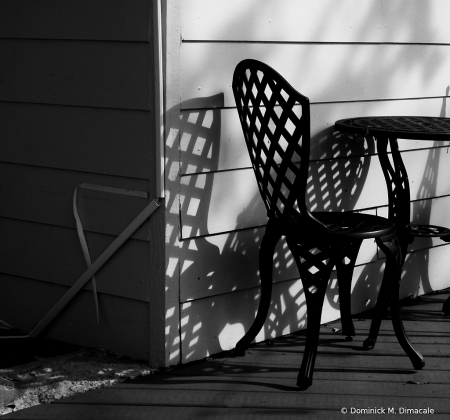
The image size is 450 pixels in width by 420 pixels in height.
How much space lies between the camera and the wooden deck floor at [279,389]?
2496mm

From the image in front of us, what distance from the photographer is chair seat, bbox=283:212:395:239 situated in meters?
2.64

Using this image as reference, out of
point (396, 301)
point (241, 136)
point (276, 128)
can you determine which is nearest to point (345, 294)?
point (396, 301)

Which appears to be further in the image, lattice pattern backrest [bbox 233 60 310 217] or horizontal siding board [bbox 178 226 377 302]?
horizontal siding board [bbox 178 226 377 302]

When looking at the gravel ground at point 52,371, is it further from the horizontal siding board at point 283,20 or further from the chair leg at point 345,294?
the horizontal siding board at point 283,20

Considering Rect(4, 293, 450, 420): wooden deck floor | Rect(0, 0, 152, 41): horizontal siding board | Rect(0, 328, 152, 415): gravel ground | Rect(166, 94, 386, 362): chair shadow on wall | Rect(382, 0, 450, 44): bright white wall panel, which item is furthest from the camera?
Rect(382, 0, 450, 44): bright white wall panel

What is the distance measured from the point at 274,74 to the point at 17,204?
1.27 metres

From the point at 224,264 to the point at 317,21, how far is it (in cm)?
104

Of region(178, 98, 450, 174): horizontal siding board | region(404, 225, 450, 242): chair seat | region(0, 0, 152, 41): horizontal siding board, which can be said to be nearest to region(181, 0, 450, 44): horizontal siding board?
region(0, 0, 152, 41): horizontal siding board

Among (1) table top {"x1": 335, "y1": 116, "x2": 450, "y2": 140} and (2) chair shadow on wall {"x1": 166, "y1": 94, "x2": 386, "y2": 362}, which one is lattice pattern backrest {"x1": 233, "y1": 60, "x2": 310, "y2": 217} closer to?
(2) chair shadow on wall {"x1": 166, "y1": 94, "x2": 386, "y2": 362}

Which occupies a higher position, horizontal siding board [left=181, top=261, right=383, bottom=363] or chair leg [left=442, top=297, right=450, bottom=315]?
horizontal siding board [left=181, top=261, right=383, bottom=363]

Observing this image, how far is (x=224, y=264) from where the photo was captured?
3018 millimetres

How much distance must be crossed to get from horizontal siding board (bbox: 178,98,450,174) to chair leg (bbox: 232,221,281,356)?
0.33 metres

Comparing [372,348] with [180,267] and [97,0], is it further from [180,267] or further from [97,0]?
[97,0]

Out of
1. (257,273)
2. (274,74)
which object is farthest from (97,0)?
(257,273)
